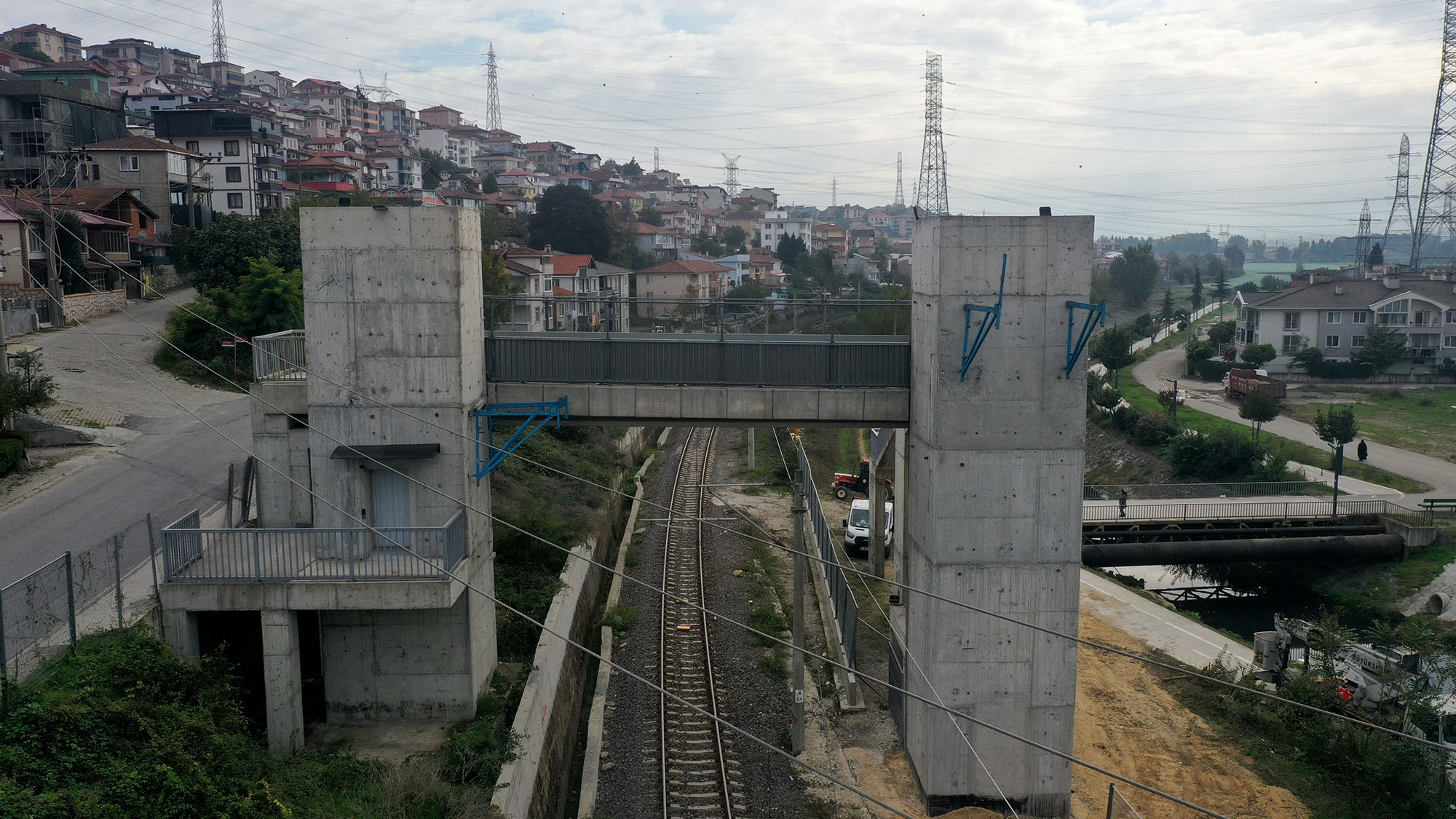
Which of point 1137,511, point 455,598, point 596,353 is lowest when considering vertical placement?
point 1137,511

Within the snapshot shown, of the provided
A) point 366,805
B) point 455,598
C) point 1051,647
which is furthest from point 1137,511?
point 366,805

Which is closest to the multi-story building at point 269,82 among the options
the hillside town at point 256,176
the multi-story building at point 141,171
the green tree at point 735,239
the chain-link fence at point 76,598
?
the hillside town at point 256,176

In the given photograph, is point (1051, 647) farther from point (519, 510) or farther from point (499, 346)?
point (519, 510)

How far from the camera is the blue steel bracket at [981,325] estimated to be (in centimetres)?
1418

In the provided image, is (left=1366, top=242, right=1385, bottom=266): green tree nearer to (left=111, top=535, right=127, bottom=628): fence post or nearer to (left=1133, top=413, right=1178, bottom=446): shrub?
(left=1133, top=413, right=1178, bottom=446): shrub

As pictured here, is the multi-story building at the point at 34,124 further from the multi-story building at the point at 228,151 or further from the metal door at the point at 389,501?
the metal door at the point at 389,501

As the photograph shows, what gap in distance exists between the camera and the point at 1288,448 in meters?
43.2

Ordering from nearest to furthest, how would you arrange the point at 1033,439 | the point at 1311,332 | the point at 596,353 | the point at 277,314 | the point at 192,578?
the point at 192,578
the point at 1033,439
the point at 596,353
the point at 277,314
the point at 1311,332

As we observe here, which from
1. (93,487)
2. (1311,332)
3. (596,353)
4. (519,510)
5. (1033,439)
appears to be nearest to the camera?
(1033,439)

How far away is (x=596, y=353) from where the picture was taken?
16.4 meters

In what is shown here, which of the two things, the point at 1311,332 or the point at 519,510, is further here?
the point at 1311,332

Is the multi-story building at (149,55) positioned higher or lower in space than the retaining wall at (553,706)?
higher

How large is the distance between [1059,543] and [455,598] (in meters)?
8.91

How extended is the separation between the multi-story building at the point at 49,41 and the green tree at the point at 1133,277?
134m
